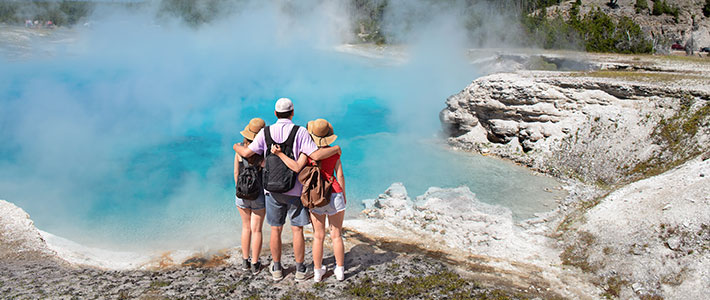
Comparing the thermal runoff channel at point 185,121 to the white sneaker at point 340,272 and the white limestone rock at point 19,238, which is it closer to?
the white limestone rock at point 19,238

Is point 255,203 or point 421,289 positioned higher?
point 255,203

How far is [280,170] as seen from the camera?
4.32 m

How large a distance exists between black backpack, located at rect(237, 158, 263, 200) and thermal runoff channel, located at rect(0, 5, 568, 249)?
2920mm

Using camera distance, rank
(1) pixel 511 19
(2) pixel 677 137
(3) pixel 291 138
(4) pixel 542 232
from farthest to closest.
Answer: (1) pixel 511 19, (2) pixel 677 137, (4) pixel 542 232, (3) pixel 291 138

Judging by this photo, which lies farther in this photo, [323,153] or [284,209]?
[284,209]

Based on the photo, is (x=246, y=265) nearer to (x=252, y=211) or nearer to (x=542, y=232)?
(x=252, y=211)

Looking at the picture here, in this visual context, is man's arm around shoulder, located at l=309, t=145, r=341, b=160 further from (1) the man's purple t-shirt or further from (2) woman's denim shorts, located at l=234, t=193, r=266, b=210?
(2) woman's denim shorts, located at l=234, t=193, r=266, b=210

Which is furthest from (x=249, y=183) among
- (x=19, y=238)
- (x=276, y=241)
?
(x=19, y=238)

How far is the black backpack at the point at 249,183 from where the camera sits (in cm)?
457

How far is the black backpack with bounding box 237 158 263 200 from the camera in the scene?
15.0 ft

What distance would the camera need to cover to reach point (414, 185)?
34.6 feet

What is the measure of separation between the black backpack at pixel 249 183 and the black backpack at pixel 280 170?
0.29 metres

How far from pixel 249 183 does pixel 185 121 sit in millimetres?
11840

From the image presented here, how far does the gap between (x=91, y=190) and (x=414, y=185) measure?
6.69 metres
